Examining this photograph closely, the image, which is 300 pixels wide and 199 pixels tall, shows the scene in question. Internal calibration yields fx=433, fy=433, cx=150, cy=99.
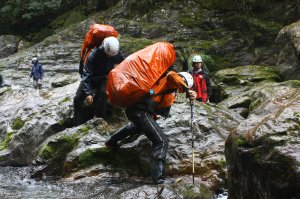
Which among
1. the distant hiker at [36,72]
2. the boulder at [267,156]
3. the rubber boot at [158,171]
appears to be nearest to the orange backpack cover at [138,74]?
the rubber boot at [158,171]

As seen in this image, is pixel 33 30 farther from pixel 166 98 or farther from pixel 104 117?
pixel 166 98

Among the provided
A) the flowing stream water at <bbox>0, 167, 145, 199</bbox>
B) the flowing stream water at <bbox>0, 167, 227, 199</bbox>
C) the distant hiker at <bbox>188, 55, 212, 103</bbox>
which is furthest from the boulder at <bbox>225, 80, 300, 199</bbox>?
the distant hiker at <bbox>188, 55, 212, 103</bbox>

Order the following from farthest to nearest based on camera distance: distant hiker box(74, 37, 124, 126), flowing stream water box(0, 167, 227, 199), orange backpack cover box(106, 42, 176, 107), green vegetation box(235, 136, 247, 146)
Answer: distant hiker box(74, 37, 124, 126), flowing stream water box(0, 167, 227, 199), orange backpack cover box(106, 42, 176, 107), green vegetation box(235, 136, 247, 146)

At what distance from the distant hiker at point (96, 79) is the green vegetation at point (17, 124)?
2.22m

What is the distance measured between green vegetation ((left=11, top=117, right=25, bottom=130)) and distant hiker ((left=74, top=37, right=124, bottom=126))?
2.22 metres

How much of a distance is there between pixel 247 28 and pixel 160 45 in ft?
49.7

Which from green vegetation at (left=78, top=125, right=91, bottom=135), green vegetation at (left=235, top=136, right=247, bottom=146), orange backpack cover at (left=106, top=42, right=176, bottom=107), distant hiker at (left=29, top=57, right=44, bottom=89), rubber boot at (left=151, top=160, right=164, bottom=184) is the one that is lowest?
distant hiker at (left=29, top=57, right=44, bottom=89)

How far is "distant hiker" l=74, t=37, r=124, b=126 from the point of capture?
8.58m

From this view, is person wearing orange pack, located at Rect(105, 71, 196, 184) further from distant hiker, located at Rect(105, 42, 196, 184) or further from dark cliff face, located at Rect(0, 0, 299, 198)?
dark cliff face, located at Rect(0, 0, 299, 198)

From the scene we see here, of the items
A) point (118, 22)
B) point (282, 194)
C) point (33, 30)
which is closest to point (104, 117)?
point (282, 194)

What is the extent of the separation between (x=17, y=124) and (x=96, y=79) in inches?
130

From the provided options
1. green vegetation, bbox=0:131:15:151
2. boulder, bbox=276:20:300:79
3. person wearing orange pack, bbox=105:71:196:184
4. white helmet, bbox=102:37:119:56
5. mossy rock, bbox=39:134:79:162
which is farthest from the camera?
boulder, bbox=276:20:300:79

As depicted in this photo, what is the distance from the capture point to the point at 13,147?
9953 mm

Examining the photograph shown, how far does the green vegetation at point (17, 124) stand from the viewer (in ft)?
35.9
